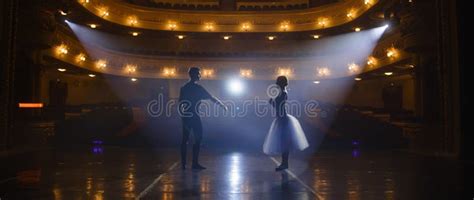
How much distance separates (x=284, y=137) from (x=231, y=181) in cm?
229

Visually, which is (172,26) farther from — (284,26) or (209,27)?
(284,26)

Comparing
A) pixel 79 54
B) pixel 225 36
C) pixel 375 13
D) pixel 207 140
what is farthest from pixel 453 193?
pixel 225 36

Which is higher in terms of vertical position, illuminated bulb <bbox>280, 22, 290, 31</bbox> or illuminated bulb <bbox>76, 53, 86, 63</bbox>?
illuminated bulb <bbox>280, 22, 290, 31</bbox>

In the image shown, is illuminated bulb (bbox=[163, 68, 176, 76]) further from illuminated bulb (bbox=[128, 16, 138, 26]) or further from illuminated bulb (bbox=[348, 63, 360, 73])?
illuminated bulb (bbox=[348, 63, 360, 73])

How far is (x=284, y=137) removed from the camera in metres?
8.98

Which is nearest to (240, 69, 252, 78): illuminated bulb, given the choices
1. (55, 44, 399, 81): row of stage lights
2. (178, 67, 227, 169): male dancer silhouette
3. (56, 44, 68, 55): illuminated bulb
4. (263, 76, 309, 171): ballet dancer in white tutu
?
(55, 44, 399, 81): row of stage lights

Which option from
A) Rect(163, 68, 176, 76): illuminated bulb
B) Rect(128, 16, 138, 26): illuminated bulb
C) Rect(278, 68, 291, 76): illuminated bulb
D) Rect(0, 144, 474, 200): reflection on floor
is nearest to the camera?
Rect(0, 144, 474, 200): reflection on floor

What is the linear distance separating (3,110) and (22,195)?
9.04 m

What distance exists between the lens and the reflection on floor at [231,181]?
574 cm

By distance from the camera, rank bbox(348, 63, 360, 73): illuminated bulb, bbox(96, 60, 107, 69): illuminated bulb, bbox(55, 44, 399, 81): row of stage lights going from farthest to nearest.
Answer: bbox(348, 63, 360, 73): illuminated bulb
bbox(96, 60, 107, 69): illuminated bulb
bbox(55, 44, 399, 81): row of stage lights

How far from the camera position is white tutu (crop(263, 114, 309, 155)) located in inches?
352

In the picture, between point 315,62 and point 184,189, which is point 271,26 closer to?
point 315,62

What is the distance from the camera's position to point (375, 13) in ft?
97.9

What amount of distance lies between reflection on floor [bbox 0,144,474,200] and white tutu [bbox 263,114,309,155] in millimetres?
492
